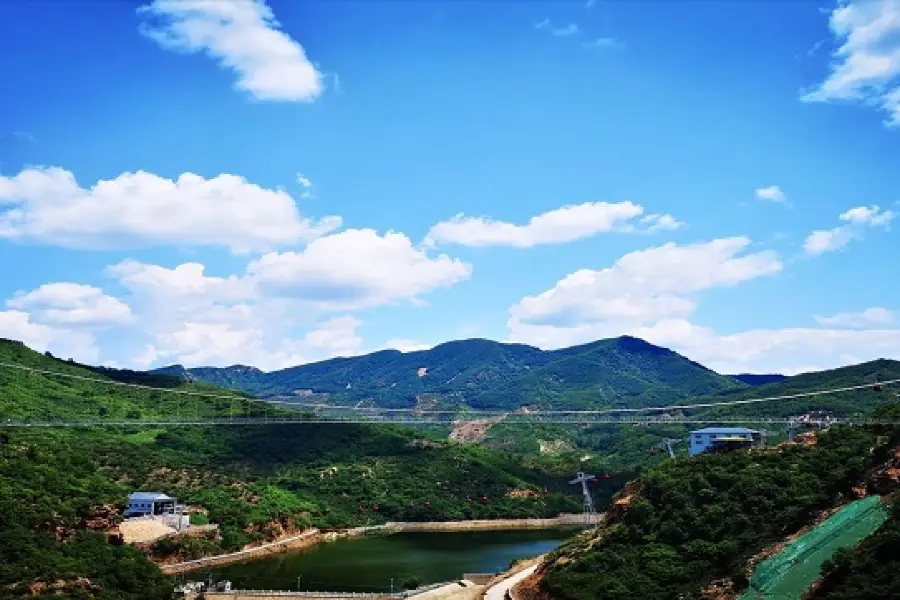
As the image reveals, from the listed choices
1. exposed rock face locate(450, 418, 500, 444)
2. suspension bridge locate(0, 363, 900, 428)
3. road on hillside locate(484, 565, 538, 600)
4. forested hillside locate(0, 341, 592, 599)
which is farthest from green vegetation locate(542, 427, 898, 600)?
exposed rock face locate(450, 418, 500, 444)

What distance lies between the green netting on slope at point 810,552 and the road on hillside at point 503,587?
12855 mm

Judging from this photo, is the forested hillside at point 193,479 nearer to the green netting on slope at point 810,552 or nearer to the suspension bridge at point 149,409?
the suspension bridge at point 149,409

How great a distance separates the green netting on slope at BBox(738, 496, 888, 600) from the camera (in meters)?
23.3

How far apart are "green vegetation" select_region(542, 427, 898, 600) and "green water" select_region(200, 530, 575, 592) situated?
13.7 metres

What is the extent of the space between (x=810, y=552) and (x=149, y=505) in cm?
3884

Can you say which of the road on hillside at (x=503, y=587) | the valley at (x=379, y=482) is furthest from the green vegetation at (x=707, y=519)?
the road on hillside at (x=503, y=587)

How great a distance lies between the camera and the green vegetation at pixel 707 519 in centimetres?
2712

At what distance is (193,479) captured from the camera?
197 feet

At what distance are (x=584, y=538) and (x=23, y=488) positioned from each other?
25.4m

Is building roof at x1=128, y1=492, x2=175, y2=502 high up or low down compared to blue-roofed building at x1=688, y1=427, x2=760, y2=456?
down

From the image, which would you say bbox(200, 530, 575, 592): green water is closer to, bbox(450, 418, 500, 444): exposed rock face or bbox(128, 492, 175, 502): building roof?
bbox(128, 492, 175, 502): building roof

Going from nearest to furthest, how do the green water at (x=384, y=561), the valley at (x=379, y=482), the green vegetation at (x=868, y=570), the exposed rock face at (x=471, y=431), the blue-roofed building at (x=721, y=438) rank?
the green vegetation at (x=868, y=570) → the valley at (x=379, y=482) → the blue-roofed building at (x=721, y=438) → the green water at (x=384, y=561) → the exposed rock face at (x=471, y=431)

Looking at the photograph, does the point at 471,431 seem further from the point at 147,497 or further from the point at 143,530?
the point at 143,530

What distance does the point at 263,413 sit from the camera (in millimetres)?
89938
